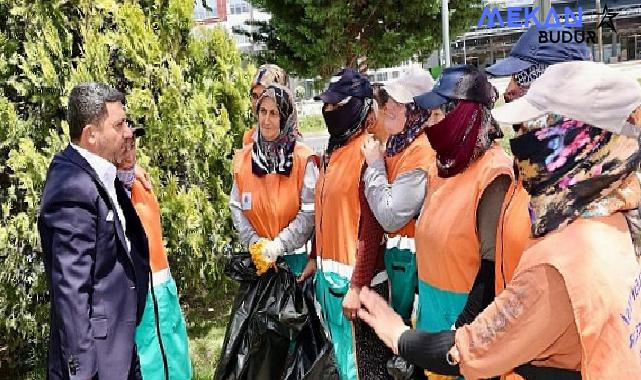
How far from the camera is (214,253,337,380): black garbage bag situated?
3.57 metres

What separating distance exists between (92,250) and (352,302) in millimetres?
1213

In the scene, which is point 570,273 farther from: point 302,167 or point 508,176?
point 302,167

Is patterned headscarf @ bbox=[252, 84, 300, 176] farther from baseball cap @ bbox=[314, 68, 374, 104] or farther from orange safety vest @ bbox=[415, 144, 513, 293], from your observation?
orange safety vest @ bbox=[415, 144, 513, 293]

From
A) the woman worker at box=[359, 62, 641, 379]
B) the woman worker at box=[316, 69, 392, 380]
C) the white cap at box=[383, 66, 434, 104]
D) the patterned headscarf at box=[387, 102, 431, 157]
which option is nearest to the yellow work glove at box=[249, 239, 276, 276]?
the woman worker at box=[316, 69, 392, 380]

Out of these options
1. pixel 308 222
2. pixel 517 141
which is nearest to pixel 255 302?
pixel 308 222

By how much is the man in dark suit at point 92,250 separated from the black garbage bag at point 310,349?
1041mm

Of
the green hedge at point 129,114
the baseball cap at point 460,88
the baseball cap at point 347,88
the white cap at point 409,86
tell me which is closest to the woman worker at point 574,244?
the baseball cap at point 460,88

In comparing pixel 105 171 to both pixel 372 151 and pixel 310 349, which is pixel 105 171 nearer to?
pixel 372 151

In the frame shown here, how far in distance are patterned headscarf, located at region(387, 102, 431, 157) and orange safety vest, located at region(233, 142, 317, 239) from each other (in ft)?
2.75

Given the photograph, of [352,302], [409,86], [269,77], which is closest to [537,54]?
[409,86]

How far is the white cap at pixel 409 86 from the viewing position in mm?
2867

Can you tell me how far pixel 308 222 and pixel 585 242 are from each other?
222cm

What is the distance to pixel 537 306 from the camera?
4.85 ft

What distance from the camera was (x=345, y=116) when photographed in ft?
10.8
